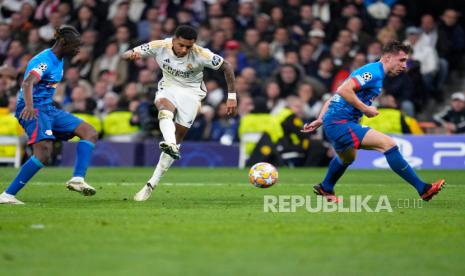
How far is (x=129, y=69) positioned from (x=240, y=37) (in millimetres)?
3009

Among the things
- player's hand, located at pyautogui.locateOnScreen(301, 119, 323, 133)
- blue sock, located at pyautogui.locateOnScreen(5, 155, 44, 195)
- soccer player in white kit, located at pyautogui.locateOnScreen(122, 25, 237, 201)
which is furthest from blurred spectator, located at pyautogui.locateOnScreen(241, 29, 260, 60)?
blue sock, located at pyautogui.locateOnScreen(5, 155, 44, 195)

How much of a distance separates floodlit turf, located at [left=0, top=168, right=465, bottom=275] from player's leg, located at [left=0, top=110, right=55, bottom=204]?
1.11ft

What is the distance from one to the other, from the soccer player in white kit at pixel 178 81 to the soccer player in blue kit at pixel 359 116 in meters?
1.48

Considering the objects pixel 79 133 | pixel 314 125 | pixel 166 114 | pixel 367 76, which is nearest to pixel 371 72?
pixel 367 76

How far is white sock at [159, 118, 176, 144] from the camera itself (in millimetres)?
11898

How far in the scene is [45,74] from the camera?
11.6 meters

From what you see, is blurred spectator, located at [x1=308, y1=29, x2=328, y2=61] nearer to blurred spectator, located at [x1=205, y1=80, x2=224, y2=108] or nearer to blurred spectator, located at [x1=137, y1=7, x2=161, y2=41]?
blurred spectator, located at [x1=205, y1=80, x2=224, y2=108]

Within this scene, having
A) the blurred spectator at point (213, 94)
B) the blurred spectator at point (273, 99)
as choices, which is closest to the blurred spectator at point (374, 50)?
the blurred spectator at point (273, 99)

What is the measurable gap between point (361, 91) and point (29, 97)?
396 centimetres

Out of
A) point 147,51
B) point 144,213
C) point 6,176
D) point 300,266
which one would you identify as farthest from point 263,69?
point 300,266

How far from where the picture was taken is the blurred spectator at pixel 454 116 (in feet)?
71.7

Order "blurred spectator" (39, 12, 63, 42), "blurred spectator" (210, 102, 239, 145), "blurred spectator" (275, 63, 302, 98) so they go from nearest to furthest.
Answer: "blurred spectator" (275, 63, 302, 98) → "blurred spectator" (210, 102, 239, 145) → "blurred spectator" (39, 12, 63, 42)

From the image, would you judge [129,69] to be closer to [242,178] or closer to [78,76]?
[78,76]

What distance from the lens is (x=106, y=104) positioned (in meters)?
23.6
